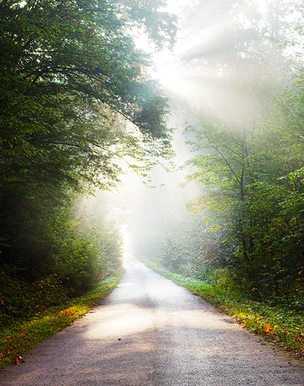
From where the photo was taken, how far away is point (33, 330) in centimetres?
777

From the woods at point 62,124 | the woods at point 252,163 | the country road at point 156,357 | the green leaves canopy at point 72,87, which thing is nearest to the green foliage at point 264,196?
the woods at point 252,163

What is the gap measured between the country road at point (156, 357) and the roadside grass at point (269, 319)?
1.11 feet

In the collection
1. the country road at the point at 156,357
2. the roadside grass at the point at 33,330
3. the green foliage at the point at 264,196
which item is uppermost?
the green foliage at the point at 264,196

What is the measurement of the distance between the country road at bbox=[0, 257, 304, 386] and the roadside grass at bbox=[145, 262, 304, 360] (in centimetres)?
34

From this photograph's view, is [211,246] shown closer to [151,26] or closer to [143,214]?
[151,26]

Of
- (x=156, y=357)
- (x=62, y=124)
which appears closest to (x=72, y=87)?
(x=62, y=124)

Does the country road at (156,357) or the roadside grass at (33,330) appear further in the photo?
the roadside grass at (33,330)

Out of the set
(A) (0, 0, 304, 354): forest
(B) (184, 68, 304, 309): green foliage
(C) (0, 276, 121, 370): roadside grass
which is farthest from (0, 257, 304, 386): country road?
(B) (184, 68, 304, 309): green foliage

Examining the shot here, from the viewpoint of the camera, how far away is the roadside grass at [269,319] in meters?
5.98

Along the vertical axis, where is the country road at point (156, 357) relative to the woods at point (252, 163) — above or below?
below

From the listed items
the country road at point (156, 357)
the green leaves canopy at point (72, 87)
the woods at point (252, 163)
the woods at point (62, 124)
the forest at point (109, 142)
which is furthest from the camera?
the woods at point (252, 163)

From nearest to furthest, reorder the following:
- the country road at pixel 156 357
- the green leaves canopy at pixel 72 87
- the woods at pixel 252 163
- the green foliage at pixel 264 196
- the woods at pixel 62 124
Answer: the country road at pixel 156 357 < the green leaves canopy at pixel 72 87 < the woods at pixel 62 124 < the green foliage at pixel 264 196 < the woods at pixel 252 163

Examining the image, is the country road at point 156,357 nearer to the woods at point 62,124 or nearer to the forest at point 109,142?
the forest at point 109,142

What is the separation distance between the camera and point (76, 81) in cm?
1047
